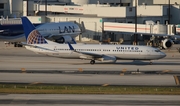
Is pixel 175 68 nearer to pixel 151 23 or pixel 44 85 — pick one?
pixel 44 85

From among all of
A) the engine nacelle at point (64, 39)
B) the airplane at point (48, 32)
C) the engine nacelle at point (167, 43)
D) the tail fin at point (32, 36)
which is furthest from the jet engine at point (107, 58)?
the engine nacelle at point (64, 39)

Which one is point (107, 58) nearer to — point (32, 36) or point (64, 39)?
point (32, 36)

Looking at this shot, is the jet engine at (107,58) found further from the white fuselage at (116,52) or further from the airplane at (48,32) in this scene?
the airplane at (48,32)

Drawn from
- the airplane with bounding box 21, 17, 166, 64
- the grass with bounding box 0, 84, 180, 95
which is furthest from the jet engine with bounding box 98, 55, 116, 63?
the grass with bounding box 0, 84, 180, 95

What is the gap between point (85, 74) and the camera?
2544 inches

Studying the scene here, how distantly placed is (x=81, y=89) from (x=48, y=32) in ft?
177

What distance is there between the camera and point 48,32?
10606 centimetres

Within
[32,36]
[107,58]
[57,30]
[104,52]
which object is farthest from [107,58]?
[57,30]

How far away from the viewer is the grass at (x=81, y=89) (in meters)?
50.9

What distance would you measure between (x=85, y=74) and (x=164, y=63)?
16.4 meters

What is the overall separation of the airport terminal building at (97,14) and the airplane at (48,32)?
10483mm

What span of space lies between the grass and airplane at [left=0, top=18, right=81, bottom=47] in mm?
43613

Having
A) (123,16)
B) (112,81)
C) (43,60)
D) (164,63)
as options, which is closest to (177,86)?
(112,81)

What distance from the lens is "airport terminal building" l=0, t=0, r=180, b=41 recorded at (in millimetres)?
121000
